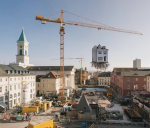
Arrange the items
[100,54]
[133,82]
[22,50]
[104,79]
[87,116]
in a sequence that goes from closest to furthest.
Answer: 1. [100,54]
2. [87,116]
3. [133,82]
4. [22,50]
5. [104,79]

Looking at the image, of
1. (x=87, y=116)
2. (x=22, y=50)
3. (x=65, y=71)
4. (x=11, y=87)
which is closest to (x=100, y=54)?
(x=87, y=116)

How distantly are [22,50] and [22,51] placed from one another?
0.63m

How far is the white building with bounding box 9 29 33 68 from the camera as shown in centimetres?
7419

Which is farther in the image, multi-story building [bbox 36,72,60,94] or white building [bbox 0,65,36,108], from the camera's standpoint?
multi-story building [bbox 36,72,60,94]

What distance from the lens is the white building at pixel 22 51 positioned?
74.2 meters

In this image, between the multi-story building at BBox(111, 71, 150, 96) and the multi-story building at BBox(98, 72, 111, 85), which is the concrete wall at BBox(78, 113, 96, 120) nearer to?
the multi-story building at BBox(111, 71, 150, 96)

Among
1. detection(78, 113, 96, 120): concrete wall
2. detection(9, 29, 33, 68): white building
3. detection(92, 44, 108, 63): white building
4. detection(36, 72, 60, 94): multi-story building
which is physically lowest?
detection(78, 113, 96, 120): concrete wall

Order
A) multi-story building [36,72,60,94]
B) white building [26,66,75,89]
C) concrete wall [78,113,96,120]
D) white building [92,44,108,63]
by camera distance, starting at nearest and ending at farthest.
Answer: white building [92,44,108,63]
concrete wall [78,113,96,120]
multi-story building [36,72,60,94]
white building [26,66,75,89]

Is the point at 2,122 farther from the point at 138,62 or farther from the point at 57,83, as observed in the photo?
the point at 138,62

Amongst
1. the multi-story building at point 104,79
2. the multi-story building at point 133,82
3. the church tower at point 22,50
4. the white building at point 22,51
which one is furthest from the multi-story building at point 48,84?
the multi-story building at point 104,79

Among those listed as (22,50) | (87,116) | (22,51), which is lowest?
(87,116)

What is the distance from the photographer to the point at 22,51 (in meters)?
76.9

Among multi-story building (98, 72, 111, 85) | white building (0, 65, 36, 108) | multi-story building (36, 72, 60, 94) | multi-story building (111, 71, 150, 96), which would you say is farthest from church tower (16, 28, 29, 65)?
multi-story building (98, 72, 111, 85)

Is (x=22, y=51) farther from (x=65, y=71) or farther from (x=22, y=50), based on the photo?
(x=65, y=71)
